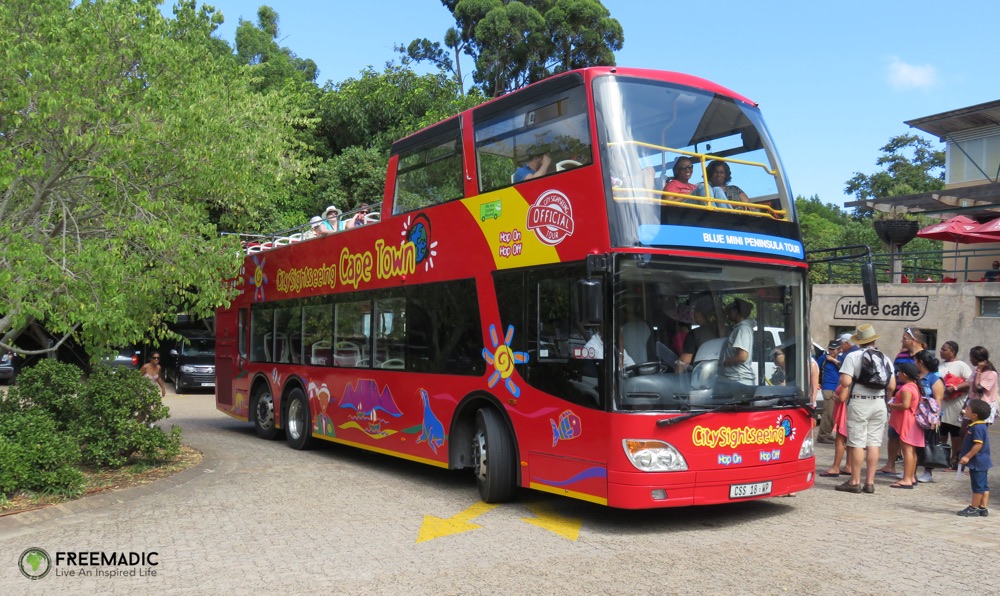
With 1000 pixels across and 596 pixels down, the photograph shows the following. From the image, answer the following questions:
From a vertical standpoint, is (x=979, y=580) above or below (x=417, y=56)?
below

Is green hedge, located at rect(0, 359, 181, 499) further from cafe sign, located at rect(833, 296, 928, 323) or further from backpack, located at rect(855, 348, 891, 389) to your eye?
cafe sign, located at rect(833, 296, 928, 323)

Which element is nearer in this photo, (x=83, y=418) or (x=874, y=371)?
(x=874, y=371)

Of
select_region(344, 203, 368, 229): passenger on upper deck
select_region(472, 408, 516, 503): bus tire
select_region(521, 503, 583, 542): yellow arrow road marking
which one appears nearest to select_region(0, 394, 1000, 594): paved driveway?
select_region(521, 503, 583, 542): yellow arrow road marking

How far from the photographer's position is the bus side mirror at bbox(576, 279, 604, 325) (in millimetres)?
7191

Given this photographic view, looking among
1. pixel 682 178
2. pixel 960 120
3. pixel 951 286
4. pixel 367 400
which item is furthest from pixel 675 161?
pixel 960 120

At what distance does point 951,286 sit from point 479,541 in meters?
14.9

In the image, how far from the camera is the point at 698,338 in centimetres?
754

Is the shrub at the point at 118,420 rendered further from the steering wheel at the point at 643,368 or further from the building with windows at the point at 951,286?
the building with windows at the point at 951,286

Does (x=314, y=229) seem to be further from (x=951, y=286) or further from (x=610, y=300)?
(x=951, y=286)

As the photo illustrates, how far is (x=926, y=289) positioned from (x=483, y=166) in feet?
43.7

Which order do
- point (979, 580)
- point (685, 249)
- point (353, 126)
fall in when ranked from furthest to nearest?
point (353, 126)
point (685, 249)
point (979, 580)

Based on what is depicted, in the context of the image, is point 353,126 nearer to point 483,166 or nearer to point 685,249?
point 483,166

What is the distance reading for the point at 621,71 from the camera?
7.94 meters

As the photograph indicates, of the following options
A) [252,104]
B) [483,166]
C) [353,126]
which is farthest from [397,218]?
[353,126]
